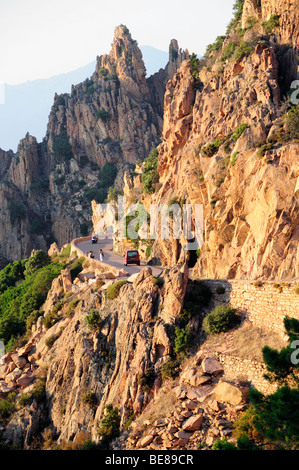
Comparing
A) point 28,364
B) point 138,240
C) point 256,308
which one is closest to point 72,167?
point 138,240

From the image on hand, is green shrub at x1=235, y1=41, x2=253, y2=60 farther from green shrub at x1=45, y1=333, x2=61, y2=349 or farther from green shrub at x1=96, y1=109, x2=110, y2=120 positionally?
green shrub at x1=96, y1=109, x2=110, y2=120

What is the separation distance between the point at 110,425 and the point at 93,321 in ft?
20.6

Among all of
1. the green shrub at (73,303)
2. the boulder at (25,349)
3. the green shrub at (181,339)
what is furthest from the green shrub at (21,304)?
the green shrub at (181,339)

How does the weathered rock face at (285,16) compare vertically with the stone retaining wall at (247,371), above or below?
above

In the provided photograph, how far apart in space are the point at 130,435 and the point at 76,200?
277 feet

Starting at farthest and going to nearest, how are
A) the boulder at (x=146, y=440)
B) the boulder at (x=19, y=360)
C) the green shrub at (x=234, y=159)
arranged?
1. the boulder at (x=19, y=360)
2. the green shrub at (x=234, y=159)
3. the boulder at (x=146, y=440)

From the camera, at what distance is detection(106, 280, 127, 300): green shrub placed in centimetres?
2541

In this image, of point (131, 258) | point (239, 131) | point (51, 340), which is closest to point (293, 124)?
point (239, 131)

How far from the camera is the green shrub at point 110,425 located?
18.8 m

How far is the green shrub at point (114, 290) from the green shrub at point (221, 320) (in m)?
6.31

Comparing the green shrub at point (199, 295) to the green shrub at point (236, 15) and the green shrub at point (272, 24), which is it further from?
the green shrub at point (236, 15)

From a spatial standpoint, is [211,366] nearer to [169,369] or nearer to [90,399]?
[169,369]

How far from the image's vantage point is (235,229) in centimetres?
2758
